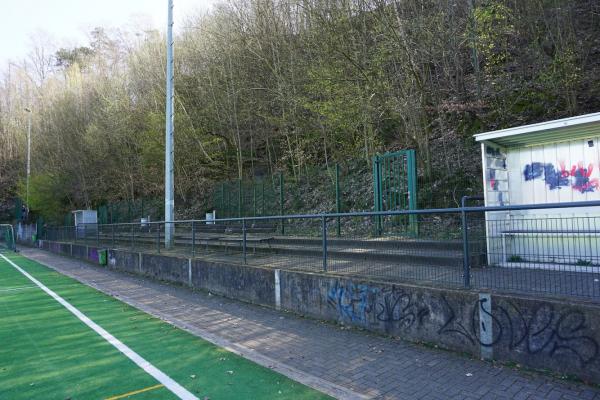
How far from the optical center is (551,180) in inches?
322

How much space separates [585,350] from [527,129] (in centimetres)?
451

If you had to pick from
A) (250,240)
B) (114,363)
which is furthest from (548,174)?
(114,363)

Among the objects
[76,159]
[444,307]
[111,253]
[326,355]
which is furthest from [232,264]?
[76,159]

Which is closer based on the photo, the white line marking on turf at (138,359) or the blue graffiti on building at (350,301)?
the white line marking on turf at (138,359)

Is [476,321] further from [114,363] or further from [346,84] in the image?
[346,84]

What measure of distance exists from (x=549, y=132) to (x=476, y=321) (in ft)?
14.2

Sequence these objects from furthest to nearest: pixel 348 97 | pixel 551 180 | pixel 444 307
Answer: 1. pixel 348 97
2. pixel 551 180
3. pixel 444 307

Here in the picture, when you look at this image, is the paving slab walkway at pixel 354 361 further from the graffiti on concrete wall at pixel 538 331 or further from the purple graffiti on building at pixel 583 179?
the purple graffiti on building at pixel 583 179

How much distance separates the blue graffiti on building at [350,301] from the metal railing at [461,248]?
0.34 metres

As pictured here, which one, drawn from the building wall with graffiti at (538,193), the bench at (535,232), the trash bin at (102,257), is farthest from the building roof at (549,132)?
the trash bin at (102,257)

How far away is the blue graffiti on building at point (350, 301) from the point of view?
6645mm

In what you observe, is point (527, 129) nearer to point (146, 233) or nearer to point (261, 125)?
point (146, 233)

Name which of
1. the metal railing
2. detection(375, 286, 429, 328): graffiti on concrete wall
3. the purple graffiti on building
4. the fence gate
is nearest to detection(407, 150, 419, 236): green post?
the fence gate

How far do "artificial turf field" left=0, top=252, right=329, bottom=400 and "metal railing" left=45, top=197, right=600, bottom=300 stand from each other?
8.65 feet
